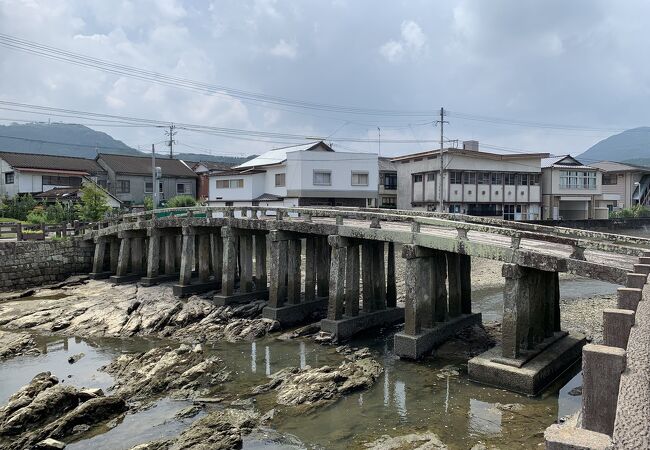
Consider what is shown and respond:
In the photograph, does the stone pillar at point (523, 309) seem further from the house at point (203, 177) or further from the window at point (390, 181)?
the house at point (203, 177)

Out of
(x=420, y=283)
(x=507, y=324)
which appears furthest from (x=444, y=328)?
(x=507, y=324)

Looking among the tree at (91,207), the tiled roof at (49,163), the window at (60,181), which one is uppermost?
the tiled roof at (49,163)

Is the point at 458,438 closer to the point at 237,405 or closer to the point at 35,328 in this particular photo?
the point at 237,405

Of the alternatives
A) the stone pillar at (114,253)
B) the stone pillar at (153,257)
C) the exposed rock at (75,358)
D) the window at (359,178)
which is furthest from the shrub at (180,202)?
the exposed rock at (75,358)

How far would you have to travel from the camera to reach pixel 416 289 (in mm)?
14578

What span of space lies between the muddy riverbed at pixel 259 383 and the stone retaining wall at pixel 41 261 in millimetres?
6164

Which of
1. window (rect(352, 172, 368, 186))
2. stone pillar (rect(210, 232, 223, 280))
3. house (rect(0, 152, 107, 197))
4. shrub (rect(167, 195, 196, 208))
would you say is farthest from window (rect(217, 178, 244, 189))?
stone pillar (rect(210, 232, 223, 280))

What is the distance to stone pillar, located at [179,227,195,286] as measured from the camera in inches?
880

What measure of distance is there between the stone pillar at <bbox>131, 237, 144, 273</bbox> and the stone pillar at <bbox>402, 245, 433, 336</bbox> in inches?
721

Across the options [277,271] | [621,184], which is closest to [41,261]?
[277,271]

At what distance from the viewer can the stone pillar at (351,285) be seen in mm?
17159

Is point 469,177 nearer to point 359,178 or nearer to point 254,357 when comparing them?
point 359,178

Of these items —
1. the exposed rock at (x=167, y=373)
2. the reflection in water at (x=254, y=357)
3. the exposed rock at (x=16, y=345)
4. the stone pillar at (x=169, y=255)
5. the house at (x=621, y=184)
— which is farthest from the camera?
the house at (x=621, y=184)

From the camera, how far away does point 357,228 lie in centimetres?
Answer: 1642
